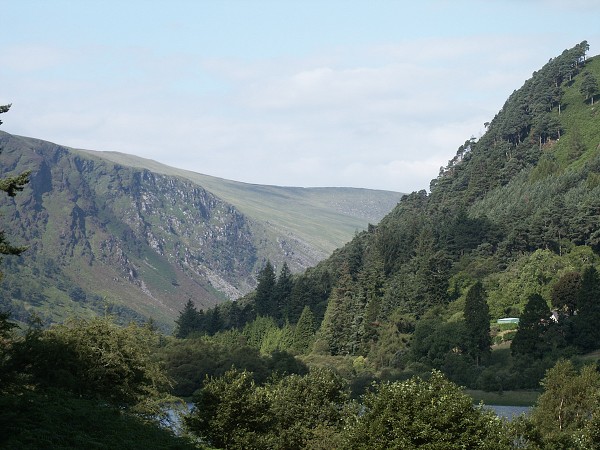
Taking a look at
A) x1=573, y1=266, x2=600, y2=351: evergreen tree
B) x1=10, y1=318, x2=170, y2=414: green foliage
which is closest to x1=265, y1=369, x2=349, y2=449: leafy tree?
x1=10, y1=318, x2=170, y2=414: green foliage

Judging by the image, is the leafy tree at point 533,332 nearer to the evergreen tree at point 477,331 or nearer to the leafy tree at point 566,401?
the evergreen tree at point 477,331

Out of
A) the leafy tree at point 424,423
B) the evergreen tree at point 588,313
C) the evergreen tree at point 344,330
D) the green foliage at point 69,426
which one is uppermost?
the evergreen tree at point 588,313

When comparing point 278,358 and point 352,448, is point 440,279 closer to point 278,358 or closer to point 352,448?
point 278,358

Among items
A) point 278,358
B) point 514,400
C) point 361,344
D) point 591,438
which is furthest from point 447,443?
point 361,344

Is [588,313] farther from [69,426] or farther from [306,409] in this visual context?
[69,426]

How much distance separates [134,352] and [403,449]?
22.7 metres

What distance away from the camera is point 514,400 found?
132 meters

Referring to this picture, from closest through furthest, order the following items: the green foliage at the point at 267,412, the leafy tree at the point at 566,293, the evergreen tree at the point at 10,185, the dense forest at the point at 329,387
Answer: the evergreen tree at the point at 10,185
the dense forest at the point at 329,387
the green foliage at the point at 267,412
the leafy tree at the point at 566,293

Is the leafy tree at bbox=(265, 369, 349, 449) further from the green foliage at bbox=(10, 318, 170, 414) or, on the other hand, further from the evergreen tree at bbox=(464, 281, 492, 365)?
the evergreen tree at bbox=(464, 281, 492, 365)

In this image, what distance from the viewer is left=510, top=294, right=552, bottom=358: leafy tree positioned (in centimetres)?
14288

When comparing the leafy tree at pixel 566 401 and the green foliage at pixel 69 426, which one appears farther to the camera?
the leafy tree at pixel 566 401

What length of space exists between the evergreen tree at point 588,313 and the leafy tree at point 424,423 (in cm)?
8723

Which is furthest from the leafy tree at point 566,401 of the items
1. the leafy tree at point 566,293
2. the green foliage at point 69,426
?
the leafy tree at point 566,293

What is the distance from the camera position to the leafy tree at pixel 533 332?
143 m
